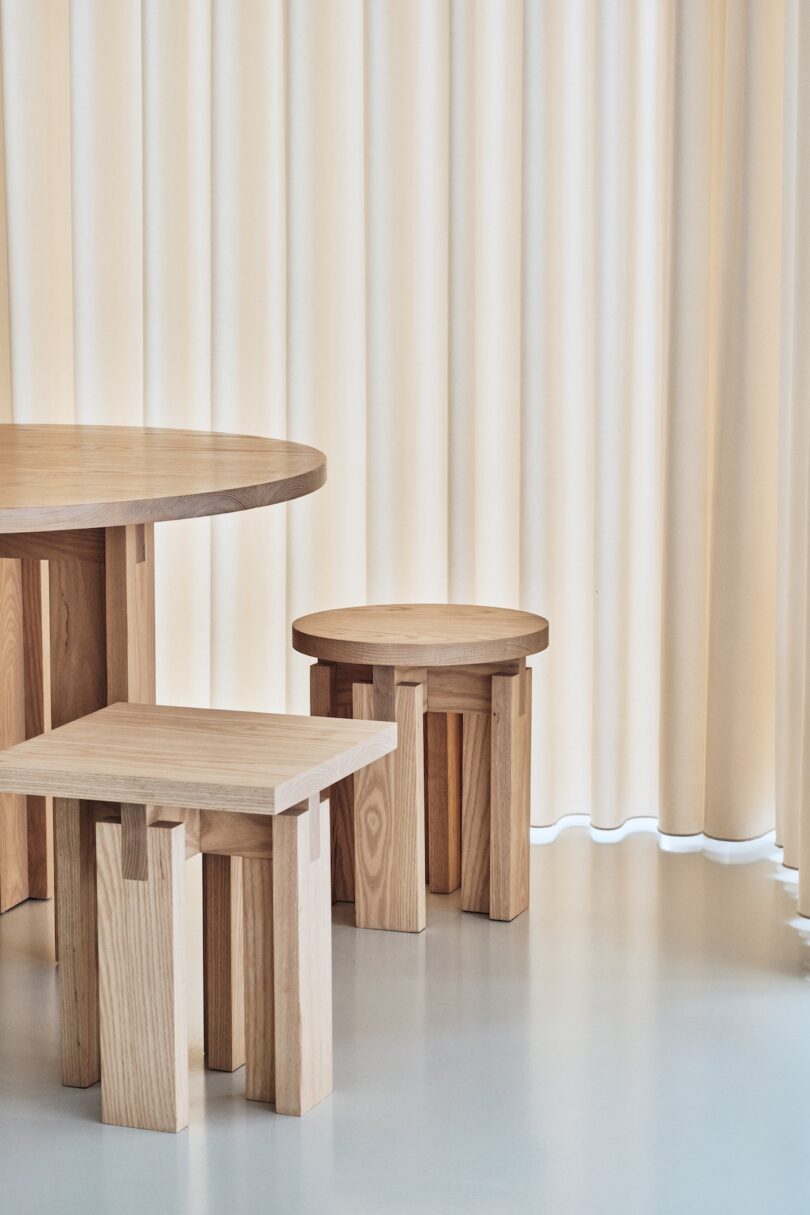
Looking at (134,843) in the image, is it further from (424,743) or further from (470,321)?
(470,321)

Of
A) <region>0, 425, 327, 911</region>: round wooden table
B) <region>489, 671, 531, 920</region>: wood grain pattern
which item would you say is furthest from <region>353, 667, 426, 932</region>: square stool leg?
<region>0, 425, 327, 911</region>: round wooden table

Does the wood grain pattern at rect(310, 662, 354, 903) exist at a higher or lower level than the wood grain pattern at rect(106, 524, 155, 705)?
lower

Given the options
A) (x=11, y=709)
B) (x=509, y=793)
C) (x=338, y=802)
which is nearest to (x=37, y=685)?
(x=11, y=709)

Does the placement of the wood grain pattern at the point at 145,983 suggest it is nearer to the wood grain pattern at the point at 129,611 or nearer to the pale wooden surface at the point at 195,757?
the pale wooden surface at the point at 195,757

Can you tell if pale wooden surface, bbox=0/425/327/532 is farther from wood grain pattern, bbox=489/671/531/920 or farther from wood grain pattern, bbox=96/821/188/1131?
wood grain pattern, bbox=489/671/531/920

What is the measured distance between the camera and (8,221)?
297cm

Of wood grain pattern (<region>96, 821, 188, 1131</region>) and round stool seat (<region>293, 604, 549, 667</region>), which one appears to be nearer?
wood grain pattern (<region>96, 821, 188, 1131</region>)

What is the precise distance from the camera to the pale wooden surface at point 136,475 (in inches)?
64.1

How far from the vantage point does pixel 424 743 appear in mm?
2502

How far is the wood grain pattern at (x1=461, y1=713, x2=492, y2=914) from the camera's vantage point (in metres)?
2.41

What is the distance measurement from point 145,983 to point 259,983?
0.14 meters

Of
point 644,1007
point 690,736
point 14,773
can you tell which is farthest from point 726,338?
point 14,773

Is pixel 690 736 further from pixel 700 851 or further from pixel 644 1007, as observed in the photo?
pixel 644 1007

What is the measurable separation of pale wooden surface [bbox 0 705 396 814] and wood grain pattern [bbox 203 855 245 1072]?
0.63ft
